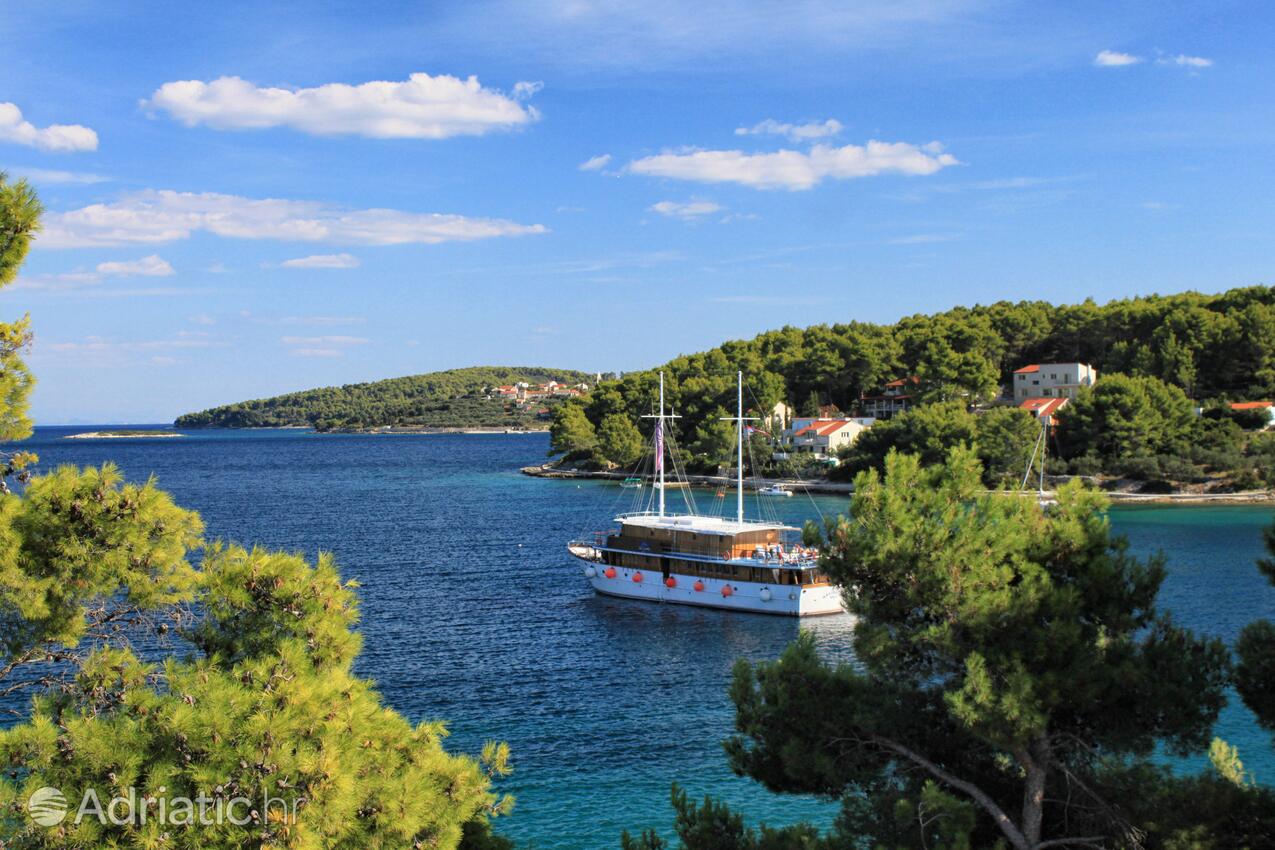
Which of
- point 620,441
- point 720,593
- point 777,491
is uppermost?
point 620,441

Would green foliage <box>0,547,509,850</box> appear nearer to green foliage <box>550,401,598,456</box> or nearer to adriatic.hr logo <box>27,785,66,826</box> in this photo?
adriatic.hr logo <box>27,785,66,826</box>

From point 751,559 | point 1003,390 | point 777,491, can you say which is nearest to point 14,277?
point 751,559

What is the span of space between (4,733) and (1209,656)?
9445 mm

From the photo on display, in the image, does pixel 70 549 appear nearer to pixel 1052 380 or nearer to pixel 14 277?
pixel 14 277

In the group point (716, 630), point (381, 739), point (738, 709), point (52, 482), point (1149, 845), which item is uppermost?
point (52, 482)

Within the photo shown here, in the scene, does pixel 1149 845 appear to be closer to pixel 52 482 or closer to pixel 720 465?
pixel 52 482

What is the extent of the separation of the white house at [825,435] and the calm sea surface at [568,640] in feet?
41.6

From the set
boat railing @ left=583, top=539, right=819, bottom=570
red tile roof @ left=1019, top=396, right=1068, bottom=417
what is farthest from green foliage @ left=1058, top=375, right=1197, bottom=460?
boat railing @ left=583, top=539, right=819, bottom=570

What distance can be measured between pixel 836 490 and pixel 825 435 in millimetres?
9148

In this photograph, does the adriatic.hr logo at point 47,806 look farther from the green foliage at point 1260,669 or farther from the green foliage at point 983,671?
the green foliage at point 1260,669

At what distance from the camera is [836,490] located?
6794cm

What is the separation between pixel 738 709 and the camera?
1016 centimetres

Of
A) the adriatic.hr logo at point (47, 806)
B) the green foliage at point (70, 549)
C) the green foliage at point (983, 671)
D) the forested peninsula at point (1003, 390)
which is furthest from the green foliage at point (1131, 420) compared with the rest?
the adriatic.hr logo at point (47, 806)

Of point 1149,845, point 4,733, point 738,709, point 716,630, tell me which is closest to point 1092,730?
point 1149,845
